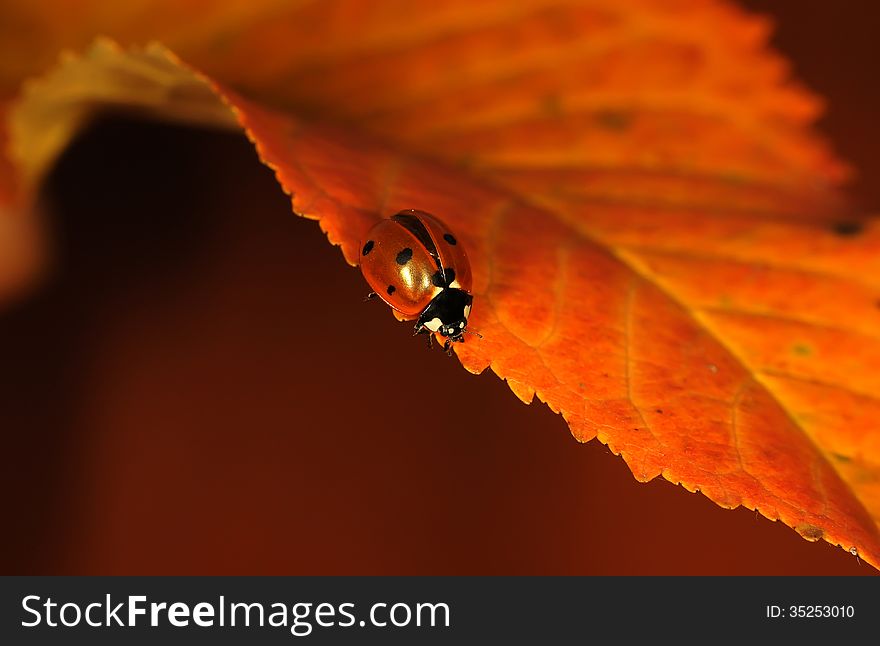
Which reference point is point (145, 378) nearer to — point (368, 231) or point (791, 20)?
point (368, 231)

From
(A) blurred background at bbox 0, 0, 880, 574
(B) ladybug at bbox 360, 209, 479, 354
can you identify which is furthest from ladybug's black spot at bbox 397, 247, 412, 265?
(A) blurred background at bbox 0, 0, 880, 574

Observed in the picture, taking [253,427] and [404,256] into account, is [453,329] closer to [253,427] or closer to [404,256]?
[404,256]

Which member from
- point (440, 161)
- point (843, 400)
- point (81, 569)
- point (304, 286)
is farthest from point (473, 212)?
point (81, 569)

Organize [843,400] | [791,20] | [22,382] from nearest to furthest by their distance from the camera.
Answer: [843,400]
[22,382]
[791,20]

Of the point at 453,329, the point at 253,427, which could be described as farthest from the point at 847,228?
the point at 253,427

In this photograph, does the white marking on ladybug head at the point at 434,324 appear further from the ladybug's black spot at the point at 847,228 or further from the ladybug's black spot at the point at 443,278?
the ladybug's black spot at the point at 847,228

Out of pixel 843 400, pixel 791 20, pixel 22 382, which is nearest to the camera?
pixel 843 400
